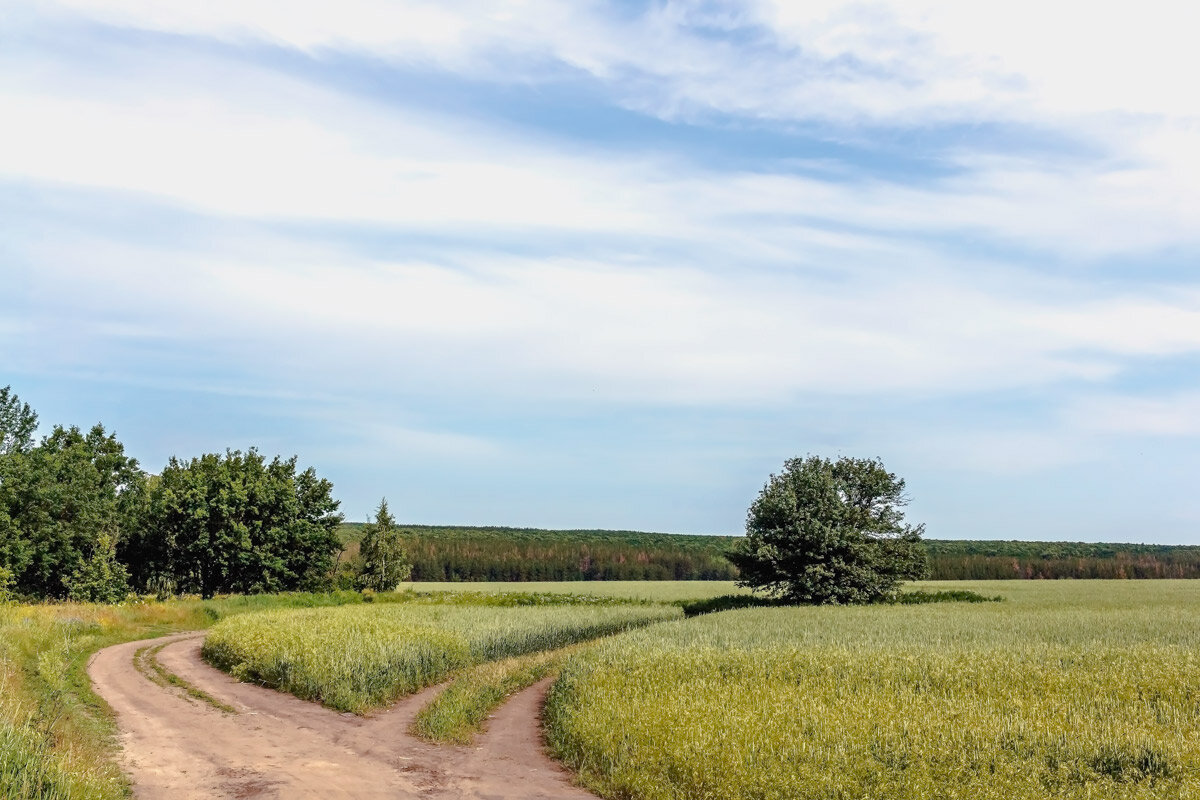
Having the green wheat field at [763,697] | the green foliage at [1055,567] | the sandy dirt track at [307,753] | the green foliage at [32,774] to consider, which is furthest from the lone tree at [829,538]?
the green foliage at [1055,567]

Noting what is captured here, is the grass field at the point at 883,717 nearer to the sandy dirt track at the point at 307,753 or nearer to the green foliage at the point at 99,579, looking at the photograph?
the sandy dirt track at the point at 307,753

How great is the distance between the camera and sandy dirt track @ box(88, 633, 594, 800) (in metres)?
12.6

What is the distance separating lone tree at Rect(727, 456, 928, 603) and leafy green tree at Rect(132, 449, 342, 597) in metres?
32.4

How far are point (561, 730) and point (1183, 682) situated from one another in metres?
11.4

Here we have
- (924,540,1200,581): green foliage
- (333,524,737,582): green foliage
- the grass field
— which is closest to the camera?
the grass field

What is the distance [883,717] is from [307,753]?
9393 millimetres

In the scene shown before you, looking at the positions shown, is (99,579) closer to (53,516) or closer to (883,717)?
(53,516)

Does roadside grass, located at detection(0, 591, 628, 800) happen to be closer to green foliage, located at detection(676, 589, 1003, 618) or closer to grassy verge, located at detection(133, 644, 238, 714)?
grassy verge, located at detection(133, 644, 238, 714)

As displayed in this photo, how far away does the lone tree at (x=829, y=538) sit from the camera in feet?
155

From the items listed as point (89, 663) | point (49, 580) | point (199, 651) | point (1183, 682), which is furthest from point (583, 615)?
point (49, 580)

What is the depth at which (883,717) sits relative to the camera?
13.5 meters

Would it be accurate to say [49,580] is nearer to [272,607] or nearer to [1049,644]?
[272,607]

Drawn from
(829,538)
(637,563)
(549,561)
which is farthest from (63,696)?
(637,563)

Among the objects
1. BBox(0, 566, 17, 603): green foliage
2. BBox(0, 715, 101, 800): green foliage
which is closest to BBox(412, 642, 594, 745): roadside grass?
BBox(0, 715, 101, 800): green foliage
